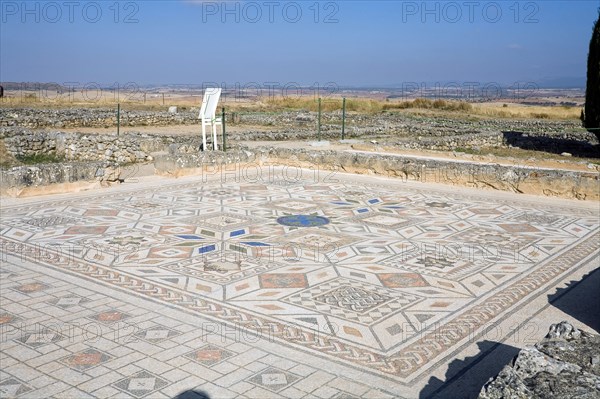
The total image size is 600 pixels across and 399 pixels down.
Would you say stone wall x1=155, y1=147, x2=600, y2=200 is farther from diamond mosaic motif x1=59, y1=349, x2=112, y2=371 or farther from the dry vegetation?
the dry vegetation

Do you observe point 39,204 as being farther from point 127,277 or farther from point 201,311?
point 201,311

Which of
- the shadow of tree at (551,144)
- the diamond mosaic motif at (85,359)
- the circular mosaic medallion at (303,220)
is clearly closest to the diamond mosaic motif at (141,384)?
the diamond mosaic motif at (85,359)

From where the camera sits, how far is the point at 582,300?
434 cm

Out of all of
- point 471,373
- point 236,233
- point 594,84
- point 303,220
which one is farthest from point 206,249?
point 594,84

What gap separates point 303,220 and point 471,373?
12.4ft

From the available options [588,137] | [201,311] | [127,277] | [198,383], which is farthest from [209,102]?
[588,137]

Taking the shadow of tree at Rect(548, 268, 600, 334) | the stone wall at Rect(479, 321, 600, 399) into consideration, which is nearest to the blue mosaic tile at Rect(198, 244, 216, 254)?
the shadow of tree at Rect(548, 268, 600, 334)

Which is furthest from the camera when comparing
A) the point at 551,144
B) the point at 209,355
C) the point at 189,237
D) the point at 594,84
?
the point at 551,144

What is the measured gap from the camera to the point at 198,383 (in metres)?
3.01

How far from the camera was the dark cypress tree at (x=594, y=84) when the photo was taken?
15305 millimetres

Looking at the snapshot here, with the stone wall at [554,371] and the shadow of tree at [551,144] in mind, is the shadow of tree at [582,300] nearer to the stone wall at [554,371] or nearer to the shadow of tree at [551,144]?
the stone wall at [554,371]

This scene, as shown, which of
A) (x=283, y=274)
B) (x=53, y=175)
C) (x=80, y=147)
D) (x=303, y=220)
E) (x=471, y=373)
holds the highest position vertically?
(x=80, y=147)

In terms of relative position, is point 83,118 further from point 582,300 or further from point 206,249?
point 582,300

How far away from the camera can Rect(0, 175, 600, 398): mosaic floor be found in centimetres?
335
